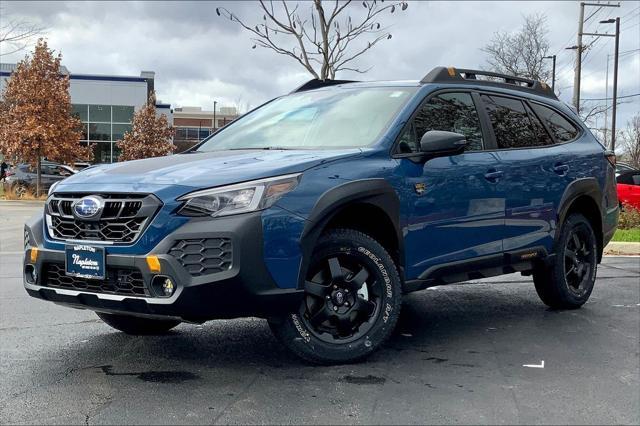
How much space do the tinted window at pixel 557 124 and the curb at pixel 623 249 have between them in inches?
205

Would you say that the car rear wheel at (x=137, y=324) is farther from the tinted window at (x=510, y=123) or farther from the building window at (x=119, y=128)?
the building window at (x=119, y=128)

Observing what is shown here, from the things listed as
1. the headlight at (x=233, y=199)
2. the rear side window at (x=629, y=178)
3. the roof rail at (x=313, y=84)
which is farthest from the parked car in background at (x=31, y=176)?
the headlight at (x=233, y=199)

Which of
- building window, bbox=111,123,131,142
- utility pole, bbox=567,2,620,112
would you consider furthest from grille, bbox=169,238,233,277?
building window, bbox=111,123,131,142

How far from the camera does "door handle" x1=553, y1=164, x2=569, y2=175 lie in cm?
577

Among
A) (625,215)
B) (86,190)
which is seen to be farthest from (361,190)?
(625,215)

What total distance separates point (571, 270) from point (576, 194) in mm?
723

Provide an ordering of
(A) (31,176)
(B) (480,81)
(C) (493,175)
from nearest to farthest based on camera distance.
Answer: (C) (493,175), (B) (480,81), (A) (31,176)

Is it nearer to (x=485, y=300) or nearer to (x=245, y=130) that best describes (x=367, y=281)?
(x=245, y=130)

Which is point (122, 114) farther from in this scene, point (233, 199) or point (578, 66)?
point (233, 199)

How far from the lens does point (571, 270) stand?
6.24m

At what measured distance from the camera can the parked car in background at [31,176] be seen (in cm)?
2891

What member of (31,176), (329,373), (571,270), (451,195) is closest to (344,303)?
(329,373)

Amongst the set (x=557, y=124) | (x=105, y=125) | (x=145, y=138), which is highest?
(x=105, y=125)

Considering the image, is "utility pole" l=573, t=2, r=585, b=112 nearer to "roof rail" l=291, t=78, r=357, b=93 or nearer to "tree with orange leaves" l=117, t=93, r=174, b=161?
"tree with orange leaves" l=117, t=93, r=174, b=161
